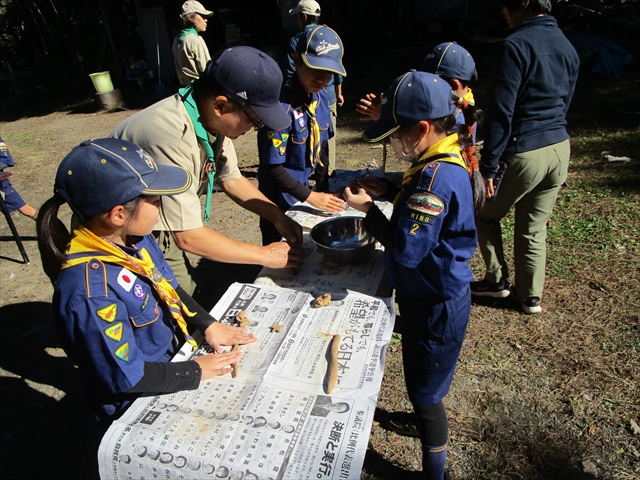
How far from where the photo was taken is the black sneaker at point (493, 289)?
3394 millimetres

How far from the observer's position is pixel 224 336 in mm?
1778

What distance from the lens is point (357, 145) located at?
7203 mm

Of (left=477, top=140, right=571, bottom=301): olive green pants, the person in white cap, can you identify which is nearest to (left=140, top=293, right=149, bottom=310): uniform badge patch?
(left=477, top=140, right=571, bottom=301): olive green pants

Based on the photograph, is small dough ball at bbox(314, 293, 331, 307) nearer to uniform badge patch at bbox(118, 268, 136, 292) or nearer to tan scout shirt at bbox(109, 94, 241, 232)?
tan scout shirt at bbox(109, 94, 241, 232)

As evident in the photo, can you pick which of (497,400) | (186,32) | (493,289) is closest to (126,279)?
(497,400)

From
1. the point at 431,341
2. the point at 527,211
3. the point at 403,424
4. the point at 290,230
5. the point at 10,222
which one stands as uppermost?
the point at 290,230

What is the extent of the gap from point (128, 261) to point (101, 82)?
11413 mm

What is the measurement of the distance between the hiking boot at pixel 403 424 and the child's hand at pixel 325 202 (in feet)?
4.15

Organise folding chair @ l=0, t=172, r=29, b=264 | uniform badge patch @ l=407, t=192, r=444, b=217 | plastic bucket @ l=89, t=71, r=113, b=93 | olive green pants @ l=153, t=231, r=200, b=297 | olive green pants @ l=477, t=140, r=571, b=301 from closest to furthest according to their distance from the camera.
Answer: uniform badge patch @ l=407, t=192, r=444, b=217 → olive green pants @ l=153, t=231, r=200, b=297 → olive green pants @ l=477, t=140, r=571, b=301 → folding chair @ l=0, t=172, r=29, b=264 → plastic bucket @ l=89, t=71, r=113, b=93

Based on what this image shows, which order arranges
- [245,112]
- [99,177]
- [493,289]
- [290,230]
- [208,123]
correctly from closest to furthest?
1. [99,177]
2. [245,112]
3. [208,123]
4. [290,230]
5. [493,289]

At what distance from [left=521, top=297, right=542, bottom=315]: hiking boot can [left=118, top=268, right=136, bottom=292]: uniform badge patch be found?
2758mm

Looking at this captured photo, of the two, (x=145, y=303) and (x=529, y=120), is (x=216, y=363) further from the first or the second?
(x=529, y=120)

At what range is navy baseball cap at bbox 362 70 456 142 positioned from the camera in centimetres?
156

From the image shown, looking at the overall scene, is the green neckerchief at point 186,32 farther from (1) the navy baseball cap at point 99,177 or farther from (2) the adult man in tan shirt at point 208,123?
(1) the navy baseball cap at point 99,177
